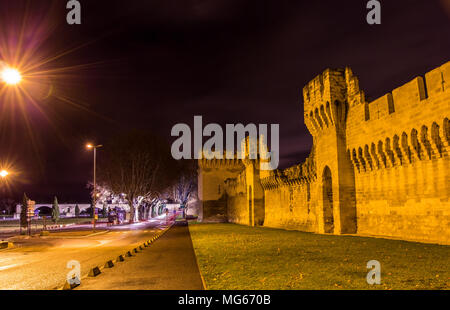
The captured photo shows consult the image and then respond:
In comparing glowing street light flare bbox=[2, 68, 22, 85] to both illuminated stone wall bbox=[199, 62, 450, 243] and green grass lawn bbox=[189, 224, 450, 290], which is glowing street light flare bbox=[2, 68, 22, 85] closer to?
green grass lawn bbox=[189, 224, 450, 290]

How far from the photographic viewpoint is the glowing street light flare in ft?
27.9

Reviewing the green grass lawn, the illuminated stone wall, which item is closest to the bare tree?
the illuminated stone wall

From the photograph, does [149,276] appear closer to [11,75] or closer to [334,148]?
[11,75]

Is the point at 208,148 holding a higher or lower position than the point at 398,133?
higher

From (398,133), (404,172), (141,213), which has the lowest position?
(141,213)

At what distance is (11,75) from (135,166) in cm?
4086

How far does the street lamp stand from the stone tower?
16354 millimetres

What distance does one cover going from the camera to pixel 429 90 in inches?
564

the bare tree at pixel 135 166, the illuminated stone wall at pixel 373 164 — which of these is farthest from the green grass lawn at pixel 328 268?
the bare tree at pixel 135 166

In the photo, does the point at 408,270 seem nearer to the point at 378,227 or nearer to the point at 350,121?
the point at 378,227

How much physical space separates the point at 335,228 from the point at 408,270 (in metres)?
12.3
